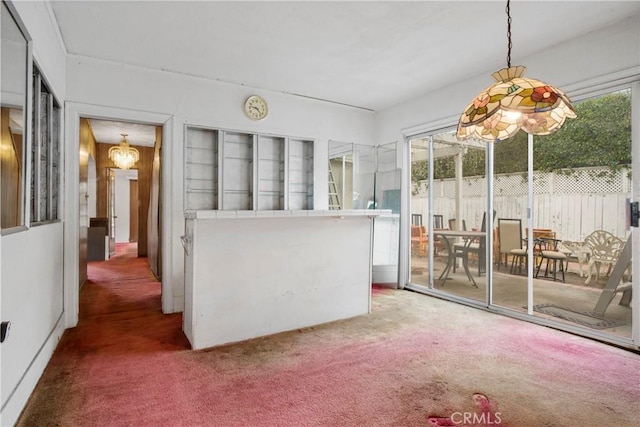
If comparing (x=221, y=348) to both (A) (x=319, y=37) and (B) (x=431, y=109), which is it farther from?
(B) (x=431, y=109)

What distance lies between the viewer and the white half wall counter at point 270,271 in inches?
111

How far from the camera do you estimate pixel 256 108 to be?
4.52 m

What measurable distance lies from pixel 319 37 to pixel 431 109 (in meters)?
2.13

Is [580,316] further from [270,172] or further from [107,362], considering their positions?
[107,362]

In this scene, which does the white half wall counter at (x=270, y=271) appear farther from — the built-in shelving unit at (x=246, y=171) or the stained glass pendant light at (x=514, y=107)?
the stained glass pendant light at (x=514, y=107)

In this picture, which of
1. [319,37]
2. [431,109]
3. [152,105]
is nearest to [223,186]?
[152,105]

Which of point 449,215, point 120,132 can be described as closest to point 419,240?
point 449,215

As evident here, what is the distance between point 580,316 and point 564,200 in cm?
121

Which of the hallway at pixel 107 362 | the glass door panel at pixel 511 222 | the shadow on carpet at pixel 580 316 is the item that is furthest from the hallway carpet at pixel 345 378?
the glass door panel at pixel 511 222

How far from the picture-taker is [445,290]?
466cm

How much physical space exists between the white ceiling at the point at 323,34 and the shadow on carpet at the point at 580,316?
2.73 metres

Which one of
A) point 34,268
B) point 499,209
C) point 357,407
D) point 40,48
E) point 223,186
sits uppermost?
point 40,48

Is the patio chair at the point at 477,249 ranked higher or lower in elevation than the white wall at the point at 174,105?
lower

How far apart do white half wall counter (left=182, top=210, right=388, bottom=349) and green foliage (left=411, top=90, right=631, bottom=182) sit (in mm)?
1805
